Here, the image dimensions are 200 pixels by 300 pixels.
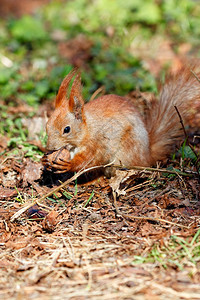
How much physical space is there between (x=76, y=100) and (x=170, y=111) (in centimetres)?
83

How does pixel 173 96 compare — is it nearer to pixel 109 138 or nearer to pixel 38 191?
pixel 109 138

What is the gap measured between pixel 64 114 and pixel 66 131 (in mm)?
137

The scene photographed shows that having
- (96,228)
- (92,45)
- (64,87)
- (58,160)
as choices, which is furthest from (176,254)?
(92,45)

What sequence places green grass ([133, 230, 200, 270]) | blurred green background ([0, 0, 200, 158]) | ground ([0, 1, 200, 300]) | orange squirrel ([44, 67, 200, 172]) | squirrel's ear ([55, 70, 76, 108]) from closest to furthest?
ground ([0, 1, 200, 300]), green grass ([133, 230, 200, 270]), squirrel's ear ([55, 70, 76, 108]), orange squirrel ([44, 67, 200, 172]), blurred green background ([0, 0, 200, 158])

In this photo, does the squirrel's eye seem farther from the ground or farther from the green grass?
the green grass

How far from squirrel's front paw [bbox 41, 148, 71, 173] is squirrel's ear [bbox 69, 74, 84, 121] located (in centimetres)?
32

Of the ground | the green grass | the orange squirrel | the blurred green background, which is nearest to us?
the ground

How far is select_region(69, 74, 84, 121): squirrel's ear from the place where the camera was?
2.90 m

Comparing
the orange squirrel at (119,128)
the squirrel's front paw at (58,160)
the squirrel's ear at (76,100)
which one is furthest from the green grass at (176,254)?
the squirrel's ear at (76,100)

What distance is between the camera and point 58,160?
2.97m

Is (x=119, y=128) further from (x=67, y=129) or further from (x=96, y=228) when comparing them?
(x=96, y=228)

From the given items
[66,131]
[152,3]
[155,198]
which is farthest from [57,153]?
[152,3]

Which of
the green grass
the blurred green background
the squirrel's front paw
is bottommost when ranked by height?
the green grass

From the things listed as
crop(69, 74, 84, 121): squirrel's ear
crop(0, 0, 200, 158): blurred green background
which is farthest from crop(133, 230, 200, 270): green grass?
crop(0, 0, 200, 158): blurred green background
